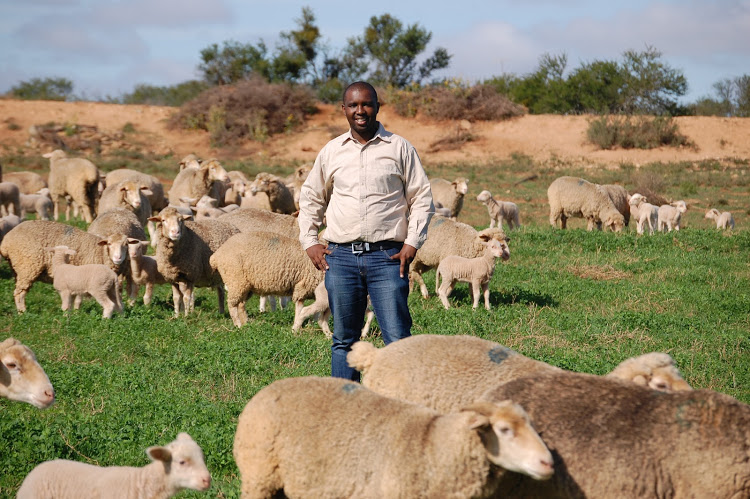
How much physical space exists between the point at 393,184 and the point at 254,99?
3982 cm

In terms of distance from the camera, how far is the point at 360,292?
5.72 m

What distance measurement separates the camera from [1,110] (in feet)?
141

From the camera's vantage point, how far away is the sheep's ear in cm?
426

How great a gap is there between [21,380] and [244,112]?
39.8 metres

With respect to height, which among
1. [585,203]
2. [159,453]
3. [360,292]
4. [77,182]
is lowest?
[585,203]

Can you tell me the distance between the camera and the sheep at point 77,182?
1988 cm

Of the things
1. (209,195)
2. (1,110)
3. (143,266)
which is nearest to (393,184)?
(143,266)

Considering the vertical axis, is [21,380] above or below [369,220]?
below

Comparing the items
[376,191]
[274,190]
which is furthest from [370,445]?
[274,190]

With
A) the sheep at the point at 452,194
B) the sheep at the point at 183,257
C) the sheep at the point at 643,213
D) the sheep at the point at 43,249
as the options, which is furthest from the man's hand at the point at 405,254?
the sheep at the point at 643,213

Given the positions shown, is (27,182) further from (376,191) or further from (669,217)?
(376,191)

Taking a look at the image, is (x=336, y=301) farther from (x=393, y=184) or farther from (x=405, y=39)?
(x=405, y=39)

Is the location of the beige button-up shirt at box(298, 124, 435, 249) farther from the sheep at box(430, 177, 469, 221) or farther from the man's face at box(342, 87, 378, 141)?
the sheep at box(430, 177, 469, 221)

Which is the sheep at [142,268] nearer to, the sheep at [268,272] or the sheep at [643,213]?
the sheep at [268,272]
